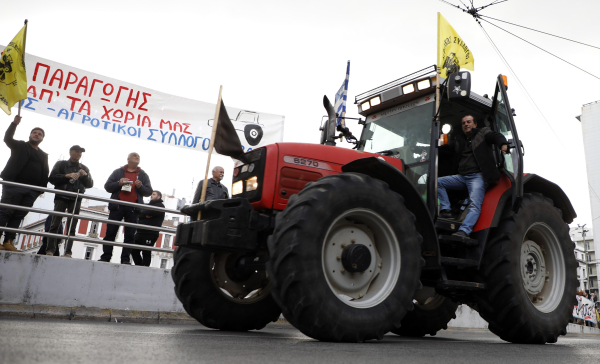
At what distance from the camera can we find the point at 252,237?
4102 millimetres

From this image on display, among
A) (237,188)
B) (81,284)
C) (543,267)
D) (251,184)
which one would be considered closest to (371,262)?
(251,184)

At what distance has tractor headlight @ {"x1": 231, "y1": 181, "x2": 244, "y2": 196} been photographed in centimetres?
475

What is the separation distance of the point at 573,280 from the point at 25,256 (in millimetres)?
6743

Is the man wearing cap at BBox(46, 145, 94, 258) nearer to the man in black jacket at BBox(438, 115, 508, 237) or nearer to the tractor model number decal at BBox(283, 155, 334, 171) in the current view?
the tractor model number decal at BBox(283, 155, 334, 171)

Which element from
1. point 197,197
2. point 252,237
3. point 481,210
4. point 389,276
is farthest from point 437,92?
point 197,197

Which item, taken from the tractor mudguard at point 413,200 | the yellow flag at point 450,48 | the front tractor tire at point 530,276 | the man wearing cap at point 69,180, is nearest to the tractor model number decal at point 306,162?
the tractor mudguard at point 413,200

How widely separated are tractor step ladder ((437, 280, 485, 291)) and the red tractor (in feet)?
0.04

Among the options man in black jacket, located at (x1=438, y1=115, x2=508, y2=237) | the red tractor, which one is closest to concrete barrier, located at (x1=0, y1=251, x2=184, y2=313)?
the red tractor

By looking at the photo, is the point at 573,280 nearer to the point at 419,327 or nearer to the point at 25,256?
the point at 419,327

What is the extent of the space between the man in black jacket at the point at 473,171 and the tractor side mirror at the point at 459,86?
77 centimetres

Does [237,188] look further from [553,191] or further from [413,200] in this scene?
[553,191]

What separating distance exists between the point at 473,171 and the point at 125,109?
6.60m

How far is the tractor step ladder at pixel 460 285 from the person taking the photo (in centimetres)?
455

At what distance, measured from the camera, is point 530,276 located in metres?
5.39
